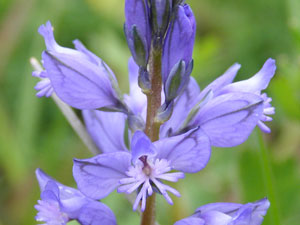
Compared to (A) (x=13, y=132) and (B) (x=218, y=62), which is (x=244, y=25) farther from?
(A) (x=13, y=132)

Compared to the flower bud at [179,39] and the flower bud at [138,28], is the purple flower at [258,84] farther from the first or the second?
the flower bud at [138,28]

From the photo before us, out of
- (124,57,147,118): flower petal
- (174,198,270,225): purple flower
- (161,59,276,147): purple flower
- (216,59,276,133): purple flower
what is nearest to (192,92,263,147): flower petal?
(161,59,276,147): purple flower

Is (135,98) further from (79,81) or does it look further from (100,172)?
(100,172)

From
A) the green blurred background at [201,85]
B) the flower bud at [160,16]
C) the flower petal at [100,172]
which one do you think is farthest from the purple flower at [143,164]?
the green blurred background at [201,85]

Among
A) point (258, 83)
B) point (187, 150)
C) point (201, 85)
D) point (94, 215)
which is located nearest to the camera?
point (187, 150)

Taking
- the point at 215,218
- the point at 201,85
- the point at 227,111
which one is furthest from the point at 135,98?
the point at 201,85
